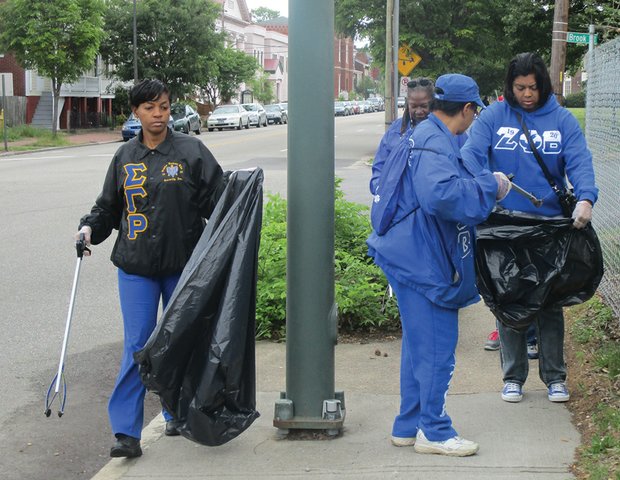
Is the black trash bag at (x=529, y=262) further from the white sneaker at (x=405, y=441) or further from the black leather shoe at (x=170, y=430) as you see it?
the black leather shoe at (x=170, y=430)

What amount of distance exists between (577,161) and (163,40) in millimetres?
46846

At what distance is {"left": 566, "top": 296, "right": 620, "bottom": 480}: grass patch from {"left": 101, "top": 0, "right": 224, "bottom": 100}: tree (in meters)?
44.4

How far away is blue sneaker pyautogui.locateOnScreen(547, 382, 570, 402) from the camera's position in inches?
211

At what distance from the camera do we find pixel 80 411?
5969mm

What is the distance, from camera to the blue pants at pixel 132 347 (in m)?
4.74

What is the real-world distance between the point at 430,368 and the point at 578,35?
42.9ft

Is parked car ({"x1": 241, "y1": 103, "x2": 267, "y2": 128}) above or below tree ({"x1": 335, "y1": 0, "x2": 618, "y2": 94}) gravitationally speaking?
below

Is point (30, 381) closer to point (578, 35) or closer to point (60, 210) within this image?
point (60, 210)

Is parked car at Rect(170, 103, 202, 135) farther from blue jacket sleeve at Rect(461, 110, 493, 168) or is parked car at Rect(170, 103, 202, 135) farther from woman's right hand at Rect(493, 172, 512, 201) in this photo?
woman's right hand at Rect(493, 172, 512, 201)

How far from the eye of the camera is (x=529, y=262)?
A: 517cm

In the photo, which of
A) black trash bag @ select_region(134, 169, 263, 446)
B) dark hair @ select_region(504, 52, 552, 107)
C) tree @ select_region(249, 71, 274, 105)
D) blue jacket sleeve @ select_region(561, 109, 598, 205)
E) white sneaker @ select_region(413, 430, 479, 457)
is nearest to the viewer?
black trash bag @ select_region(134, 169, 263, 446)

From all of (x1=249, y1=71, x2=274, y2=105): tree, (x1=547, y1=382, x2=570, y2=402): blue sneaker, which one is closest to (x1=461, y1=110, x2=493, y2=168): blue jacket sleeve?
(x1=547, y1=382, x2=570, y2=402): blue sneaker

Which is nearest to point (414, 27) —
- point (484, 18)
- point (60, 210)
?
point (484, 18)

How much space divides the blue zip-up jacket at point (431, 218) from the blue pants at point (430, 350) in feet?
0.25
